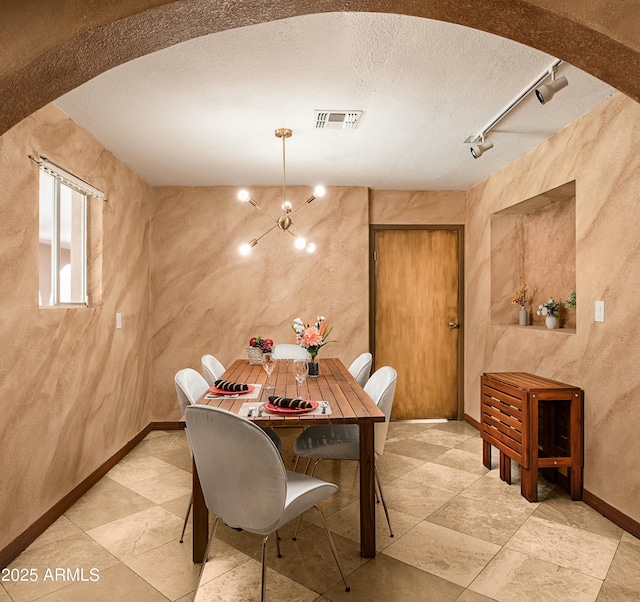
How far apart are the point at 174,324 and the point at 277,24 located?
340cm

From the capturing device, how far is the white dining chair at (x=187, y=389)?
234 centimetres

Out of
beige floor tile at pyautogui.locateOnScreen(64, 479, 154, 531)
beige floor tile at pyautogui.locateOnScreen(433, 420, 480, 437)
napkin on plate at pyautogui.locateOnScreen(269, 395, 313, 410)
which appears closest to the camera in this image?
napkin on plate at pyautogui.locateOnScreen(269, 395, 313, 410)

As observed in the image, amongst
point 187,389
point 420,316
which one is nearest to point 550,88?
point 187,389

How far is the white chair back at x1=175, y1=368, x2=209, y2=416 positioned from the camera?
234cm

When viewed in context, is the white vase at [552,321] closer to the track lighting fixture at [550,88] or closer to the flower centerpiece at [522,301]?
the flower centerpiece at [522,301]

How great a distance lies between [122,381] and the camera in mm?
3949

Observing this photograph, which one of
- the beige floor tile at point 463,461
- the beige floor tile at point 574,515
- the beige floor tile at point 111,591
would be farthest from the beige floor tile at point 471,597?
the beige floor tile at point 463,461

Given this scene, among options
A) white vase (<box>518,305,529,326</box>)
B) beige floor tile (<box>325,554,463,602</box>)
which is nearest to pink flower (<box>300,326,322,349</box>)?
beige floor tile (<box>325,554,463,602</box>)

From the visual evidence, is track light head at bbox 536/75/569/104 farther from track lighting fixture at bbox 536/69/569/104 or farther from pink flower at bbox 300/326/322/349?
pink flower at bbox 300/326/322/349

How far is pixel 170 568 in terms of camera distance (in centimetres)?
221

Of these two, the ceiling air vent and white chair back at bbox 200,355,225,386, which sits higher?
the ceiling air vent

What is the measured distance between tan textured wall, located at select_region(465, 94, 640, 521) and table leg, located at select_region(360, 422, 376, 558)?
1467mm

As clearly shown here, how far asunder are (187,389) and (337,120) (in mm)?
1918

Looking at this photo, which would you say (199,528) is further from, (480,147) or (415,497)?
(480,147)
